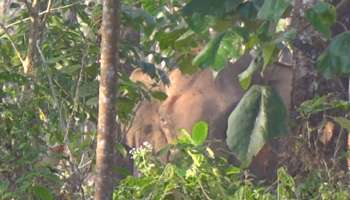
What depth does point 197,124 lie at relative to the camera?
3230 mm

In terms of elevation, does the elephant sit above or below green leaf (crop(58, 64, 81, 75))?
above

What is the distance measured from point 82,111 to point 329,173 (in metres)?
1.07

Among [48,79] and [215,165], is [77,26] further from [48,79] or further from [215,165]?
[215,165]

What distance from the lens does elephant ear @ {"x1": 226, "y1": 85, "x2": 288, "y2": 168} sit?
274 centimetres

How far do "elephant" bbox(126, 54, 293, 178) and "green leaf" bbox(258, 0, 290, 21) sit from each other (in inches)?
189

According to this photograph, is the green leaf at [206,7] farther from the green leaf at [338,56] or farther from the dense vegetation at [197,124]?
the green leaf at [338,56]

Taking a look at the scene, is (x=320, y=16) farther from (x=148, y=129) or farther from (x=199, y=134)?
(x=148, y=129)

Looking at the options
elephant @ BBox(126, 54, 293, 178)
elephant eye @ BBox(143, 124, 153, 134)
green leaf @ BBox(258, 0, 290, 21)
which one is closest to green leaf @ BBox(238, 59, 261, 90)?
green leaf @ BBox(258, 0, 290, 21)

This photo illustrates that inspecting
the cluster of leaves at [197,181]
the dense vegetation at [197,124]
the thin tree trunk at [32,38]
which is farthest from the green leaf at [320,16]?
the thin tree trunk at [32,38]

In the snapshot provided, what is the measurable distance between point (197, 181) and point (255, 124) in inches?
11.7

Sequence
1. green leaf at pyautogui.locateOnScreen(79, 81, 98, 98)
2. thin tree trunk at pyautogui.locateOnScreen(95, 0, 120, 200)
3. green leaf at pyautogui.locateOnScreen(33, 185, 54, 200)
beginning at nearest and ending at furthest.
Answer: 1. thin tree trunk at pyautogui.locateOnScreen(95, 0, 120, 200)
2. green leaf at pyautogui.locateOnScreen(33, 185, 54, 200)
3. green leaf at pyautogui.locateOnScreen(79, 81, 98, 98)

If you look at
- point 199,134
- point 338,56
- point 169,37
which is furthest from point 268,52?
point 169,37

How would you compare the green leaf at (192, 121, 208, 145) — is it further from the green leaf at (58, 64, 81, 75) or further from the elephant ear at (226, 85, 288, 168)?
the green leaf at (58, 64, 81, 75)

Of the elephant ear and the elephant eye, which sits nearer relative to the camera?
the elephant ear
